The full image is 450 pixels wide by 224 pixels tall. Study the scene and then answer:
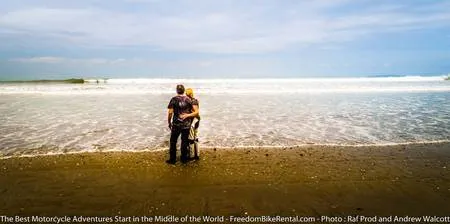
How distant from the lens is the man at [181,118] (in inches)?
318

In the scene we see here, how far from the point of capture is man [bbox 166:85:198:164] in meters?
8.07

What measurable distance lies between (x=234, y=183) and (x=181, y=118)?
2.19 metres

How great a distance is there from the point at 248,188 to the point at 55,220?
3.07m

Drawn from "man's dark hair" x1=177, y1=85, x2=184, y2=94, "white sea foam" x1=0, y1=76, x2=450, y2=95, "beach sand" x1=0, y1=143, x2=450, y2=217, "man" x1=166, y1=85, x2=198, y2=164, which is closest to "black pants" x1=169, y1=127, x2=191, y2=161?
"man" x1=166, y1=85, x2=198, y2=164

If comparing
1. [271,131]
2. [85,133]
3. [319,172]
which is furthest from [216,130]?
[319,172]

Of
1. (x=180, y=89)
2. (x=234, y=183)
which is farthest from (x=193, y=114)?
(x=234, y=183)

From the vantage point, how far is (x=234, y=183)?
6.66 metres

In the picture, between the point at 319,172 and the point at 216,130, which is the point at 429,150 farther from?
the point at 216,130

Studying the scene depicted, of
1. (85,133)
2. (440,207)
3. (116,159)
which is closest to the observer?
(440,207)

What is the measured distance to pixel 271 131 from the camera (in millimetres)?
12383

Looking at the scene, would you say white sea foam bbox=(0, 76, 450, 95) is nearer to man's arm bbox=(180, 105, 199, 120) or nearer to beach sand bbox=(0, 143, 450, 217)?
beach sand bbox=(0, 143, 450, 217)

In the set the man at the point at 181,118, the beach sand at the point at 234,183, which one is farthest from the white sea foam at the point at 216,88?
the man at the point at 181,118

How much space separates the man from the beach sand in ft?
1.11

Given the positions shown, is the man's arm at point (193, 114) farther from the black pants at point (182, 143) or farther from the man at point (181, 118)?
the black pants at point (182, 143)
